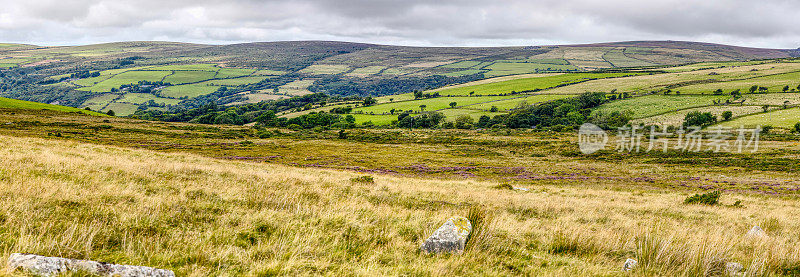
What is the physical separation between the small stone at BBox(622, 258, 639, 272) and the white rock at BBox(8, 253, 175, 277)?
6.19m

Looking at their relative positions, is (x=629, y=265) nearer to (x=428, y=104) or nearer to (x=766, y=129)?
(x=766, y=129)

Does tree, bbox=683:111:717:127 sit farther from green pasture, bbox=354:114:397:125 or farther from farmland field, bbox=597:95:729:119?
green pasture, bbox=354:114:397:125

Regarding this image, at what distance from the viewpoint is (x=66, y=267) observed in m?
3.63

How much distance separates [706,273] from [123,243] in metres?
8.37

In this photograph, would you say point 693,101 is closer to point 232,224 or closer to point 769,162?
point 769,162

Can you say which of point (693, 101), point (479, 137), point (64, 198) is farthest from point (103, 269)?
point (693, 101)

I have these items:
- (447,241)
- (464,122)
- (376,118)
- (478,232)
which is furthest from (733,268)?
(376,118)

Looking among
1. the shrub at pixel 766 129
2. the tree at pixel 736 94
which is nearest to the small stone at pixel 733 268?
the shrub at pixel 766 129

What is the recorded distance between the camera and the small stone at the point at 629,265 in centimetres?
529

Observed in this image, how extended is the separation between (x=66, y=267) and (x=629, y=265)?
7327mm

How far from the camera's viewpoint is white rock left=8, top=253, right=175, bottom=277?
3.53 m

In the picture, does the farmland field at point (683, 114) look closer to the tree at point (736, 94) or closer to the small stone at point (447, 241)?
the tree at point (736, 94)

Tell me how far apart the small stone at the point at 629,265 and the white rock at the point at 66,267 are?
619 centimetres

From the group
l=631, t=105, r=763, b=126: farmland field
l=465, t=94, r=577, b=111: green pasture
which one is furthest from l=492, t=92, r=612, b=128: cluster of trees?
l=631, t=105, r=763, b=126: farmland field
